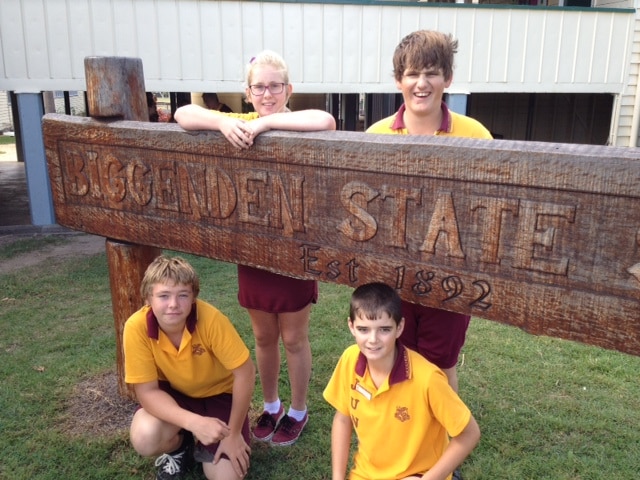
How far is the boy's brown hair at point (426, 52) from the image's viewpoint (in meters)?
1.88

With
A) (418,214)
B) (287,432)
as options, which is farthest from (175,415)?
(418,214)

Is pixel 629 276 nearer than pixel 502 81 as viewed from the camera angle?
Yes

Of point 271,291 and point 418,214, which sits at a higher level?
point 418,214

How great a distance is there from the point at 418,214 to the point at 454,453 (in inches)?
28.6

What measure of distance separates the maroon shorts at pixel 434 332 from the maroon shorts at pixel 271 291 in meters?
0.52

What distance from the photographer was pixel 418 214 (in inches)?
69.9

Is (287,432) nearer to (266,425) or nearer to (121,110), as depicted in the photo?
(266,425)

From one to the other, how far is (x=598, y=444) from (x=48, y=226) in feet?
20.2

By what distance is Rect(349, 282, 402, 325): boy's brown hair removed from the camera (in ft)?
5.94

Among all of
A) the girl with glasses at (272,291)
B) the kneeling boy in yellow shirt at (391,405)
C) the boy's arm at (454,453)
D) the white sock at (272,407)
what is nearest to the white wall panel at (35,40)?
the girl with glasses at (272,291)

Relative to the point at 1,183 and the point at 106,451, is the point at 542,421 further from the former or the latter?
the point at 1,183

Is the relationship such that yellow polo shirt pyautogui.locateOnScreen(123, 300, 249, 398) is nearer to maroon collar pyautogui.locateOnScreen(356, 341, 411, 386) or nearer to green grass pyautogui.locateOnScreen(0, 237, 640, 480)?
green grass pyautogui.locateOnScreen(0, 237, 640, 480)

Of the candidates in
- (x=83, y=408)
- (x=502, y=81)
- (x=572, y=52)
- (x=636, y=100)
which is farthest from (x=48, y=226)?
(x=636, y=100)

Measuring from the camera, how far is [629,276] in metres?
1.52
